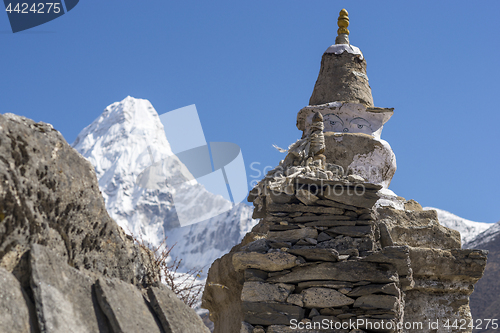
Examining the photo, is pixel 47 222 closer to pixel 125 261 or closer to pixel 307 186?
pixel 125 261

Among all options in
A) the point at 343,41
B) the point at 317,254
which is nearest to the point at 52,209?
the point at 317,254

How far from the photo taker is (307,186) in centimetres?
614

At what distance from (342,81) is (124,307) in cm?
773

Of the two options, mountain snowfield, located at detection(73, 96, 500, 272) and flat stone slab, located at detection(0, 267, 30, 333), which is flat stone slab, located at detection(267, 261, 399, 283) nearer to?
flat stone slab, located at detection(0, 267, 30, 333)

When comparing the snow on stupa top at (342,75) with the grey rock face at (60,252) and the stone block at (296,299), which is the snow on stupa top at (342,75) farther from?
the grey rock face at (60,252)

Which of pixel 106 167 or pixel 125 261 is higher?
pixel 106 167

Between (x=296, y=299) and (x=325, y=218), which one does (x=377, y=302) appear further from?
(x=325, y=218)

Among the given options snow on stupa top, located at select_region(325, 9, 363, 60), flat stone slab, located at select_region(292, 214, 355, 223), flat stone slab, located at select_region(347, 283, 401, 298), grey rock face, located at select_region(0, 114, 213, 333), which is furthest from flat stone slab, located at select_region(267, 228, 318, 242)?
snow on stupa top, located at select_region(325, 9, 363, 60)

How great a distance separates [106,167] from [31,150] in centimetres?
10610

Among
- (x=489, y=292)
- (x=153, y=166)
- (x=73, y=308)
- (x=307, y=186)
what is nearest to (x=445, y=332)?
(x=307, y=186)

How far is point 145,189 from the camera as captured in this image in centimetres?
10844

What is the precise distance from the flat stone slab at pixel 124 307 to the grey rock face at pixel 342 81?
7.22m

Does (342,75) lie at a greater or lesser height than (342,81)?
greater

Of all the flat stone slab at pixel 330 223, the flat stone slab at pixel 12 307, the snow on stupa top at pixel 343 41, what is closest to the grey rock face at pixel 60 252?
the flat stone slab at pixel 12 307
